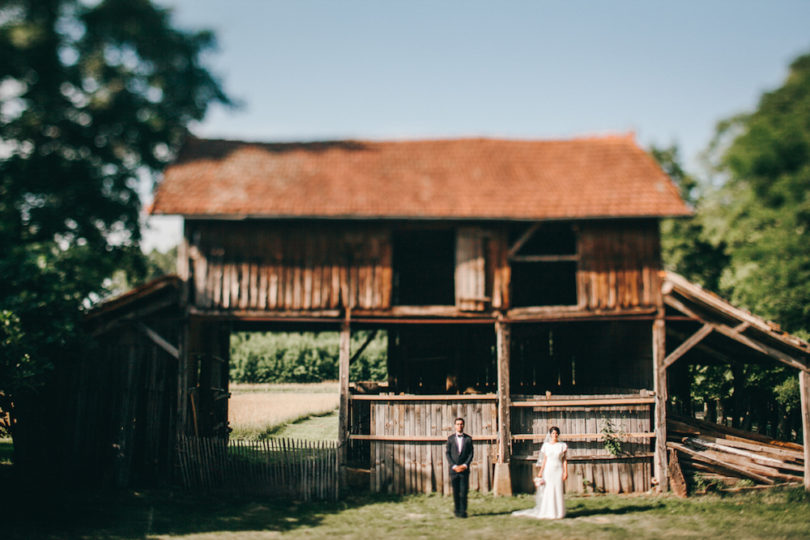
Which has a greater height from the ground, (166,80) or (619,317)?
(166,80)

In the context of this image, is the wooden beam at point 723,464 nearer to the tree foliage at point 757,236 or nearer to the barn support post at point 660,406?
the barn support post at point 660,406

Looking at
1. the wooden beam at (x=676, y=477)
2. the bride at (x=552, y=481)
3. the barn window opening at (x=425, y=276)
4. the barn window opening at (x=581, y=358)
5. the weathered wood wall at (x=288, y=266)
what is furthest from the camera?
the barn window opening at (x=425, y=276)

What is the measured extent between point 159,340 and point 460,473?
6.81 m

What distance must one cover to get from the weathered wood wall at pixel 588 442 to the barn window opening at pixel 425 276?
609 centimetres

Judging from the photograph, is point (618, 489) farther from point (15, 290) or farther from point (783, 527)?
point (15, 290)

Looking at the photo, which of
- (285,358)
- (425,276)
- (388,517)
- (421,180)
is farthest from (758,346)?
(285,358)

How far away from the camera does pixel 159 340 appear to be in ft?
44.2

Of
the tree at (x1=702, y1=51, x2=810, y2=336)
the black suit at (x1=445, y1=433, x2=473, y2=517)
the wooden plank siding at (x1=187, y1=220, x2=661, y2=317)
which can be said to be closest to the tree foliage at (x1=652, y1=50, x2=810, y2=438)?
the tree at (x1=702, y1=51, x2=810, y2=336)

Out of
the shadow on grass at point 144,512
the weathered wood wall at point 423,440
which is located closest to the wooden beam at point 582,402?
the weathered wood wall at point 423,440

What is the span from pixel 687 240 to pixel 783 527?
26.2 m

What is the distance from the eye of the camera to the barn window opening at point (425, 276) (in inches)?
753

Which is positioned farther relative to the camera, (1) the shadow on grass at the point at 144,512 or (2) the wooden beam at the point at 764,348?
(2) the wooden beam at the point at 764,348

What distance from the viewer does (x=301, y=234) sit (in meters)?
14.0

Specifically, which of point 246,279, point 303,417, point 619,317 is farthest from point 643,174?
point 303,417
